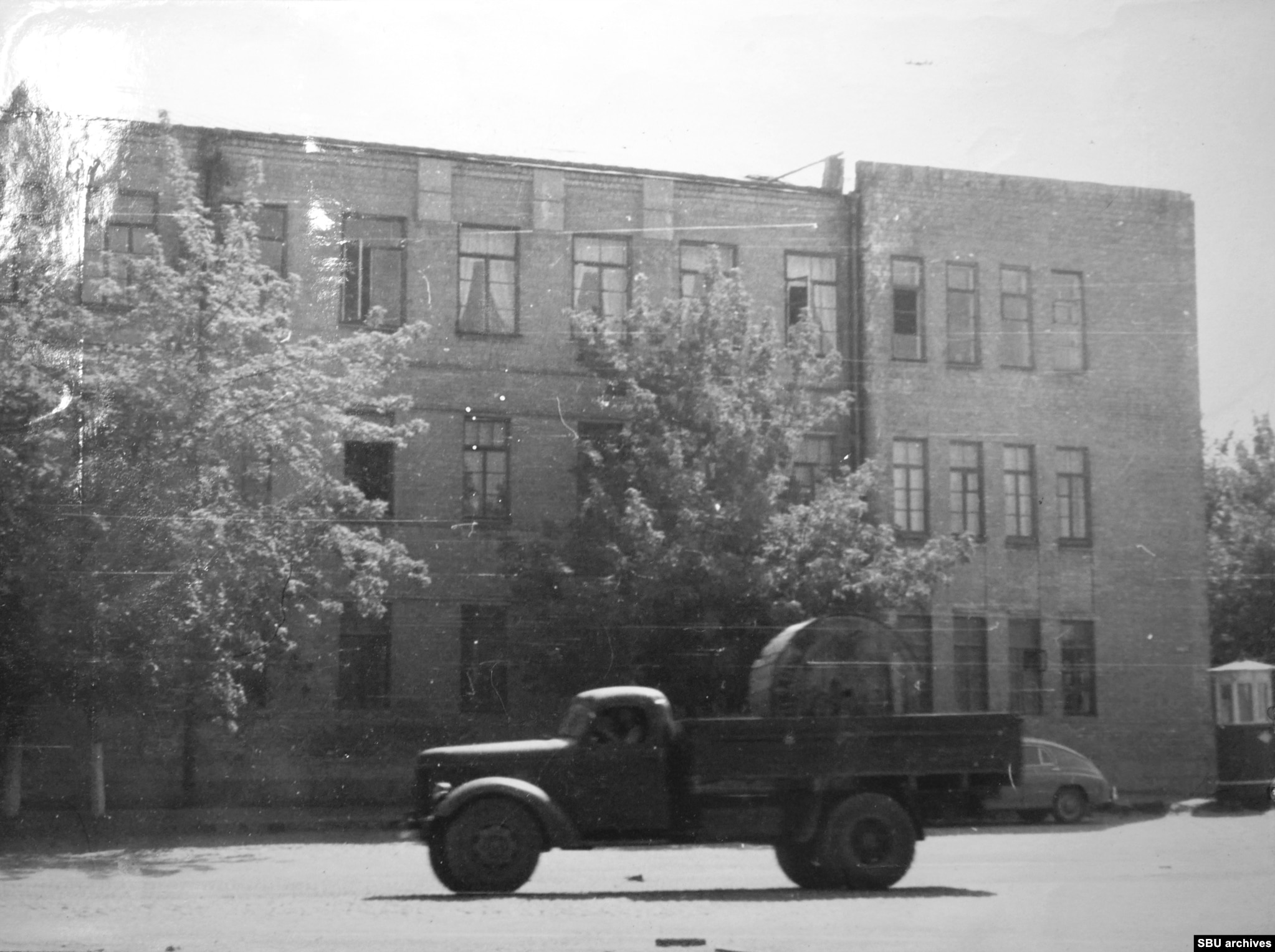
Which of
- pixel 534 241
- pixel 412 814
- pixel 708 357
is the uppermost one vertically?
pixel 534 241

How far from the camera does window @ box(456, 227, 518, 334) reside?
6605mm

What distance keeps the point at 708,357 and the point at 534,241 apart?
1.01 metres

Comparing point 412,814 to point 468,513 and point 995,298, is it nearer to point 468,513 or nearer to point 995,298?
point 468,513

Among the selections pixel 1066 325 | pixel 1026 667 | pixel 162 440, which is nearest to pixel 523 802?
pixel 162 440

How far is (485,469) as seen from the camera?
6.54 metres

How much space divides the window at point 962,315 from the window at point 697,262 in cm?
112

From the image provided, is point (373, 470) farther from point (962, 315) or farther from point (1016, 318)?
point (1016, 318)

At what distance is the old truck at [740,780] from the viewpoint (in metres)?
6.28

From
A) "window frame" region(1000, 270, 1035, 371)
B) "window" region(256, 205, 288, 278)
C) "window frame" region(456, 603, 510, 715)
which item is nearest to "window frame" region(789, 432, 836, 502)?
"window frame" region(1000, 270, 1035, 371)

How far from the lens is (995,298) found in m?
6.98

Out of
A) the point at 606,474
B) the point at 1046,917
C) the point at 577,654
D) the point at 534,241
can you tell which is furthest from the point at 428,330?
the point at 1046,917

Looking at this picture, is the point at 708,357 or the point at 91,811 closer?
the point at 91,811

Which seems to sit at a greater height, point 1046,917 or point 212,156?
point 212,156

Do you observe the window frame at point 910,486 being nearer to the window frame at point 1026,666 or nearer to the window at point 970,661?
the window at point 970,661
